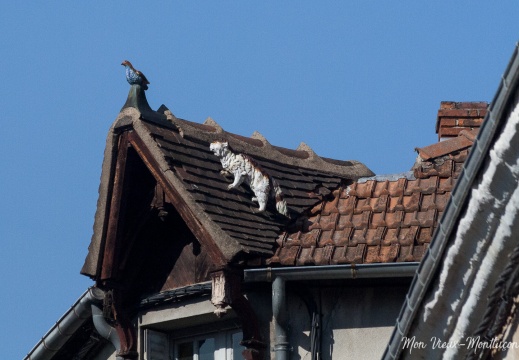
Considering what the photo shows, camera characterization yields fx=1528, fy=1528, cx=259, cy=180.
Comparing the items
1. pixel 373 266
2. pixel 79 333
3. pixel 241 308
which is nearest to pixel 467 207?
pixel 373 266

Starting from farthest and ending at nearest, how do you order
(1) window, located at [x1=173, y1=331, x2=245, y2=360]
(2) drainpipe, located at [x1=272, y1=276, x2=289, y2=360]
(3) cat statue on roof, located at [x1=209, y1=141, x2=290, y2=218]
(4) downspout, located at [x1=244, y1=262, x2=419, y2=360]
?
(3) cat statue on roof, located at [x1=209, y1=141, x2=290, y2=218] → (1) window, located at [x1=173, y1=331, x2=245, y2=360] → (2) drainpipe, located at [x1=272, y1=276, x2=289, y2=360] → (4) downspout, located at [x1=244, y1=262, x2=419, y2=360]

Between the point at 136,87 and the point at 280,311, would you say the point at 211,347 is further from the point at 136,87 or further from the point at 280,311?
the point at 136,87

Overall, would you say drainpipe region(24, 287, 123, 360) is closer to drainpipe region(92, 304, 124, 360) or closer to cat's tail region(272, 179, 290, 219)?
drainpipe region(92, 304, 124, 360)

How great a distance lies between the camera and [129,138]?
13688mm

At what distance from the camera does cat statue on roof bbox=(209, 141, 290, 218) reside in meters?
13.7

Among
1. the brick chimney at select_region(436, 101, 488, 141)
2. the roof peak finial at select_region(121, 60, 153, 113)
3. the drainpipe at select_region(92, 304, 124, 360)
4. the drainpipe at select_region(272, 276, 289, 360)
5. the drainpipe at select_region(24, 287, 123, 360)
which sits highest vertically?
the brick chimney at select_region(436, 101, 488, 141)

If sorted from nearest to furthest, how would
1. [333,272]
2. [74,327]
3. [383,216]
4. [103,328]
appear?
[333,272]
[383,216]
[103,328]
[74,327]

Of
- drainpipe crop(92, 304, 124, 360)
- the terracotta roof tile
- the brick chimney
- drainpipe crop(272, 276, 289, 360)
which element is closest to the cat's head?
the terracotta roof tile

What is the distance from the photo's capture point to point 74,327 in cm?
1497

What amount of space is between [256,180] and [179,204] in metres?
0.80

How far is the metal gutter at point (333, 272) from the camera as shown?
12383mm

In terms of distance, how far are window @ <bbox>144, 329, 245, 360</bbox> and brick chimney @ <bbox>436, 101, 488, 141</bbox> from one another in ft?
11.7

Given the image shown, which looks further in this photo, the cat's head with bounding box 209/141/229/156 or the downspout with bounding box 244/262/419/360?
the cat's head with bounding box 209/141/229/156

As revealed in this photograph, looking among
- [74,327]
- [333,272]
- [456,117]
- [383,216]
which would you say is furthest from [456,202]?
[456,117]
